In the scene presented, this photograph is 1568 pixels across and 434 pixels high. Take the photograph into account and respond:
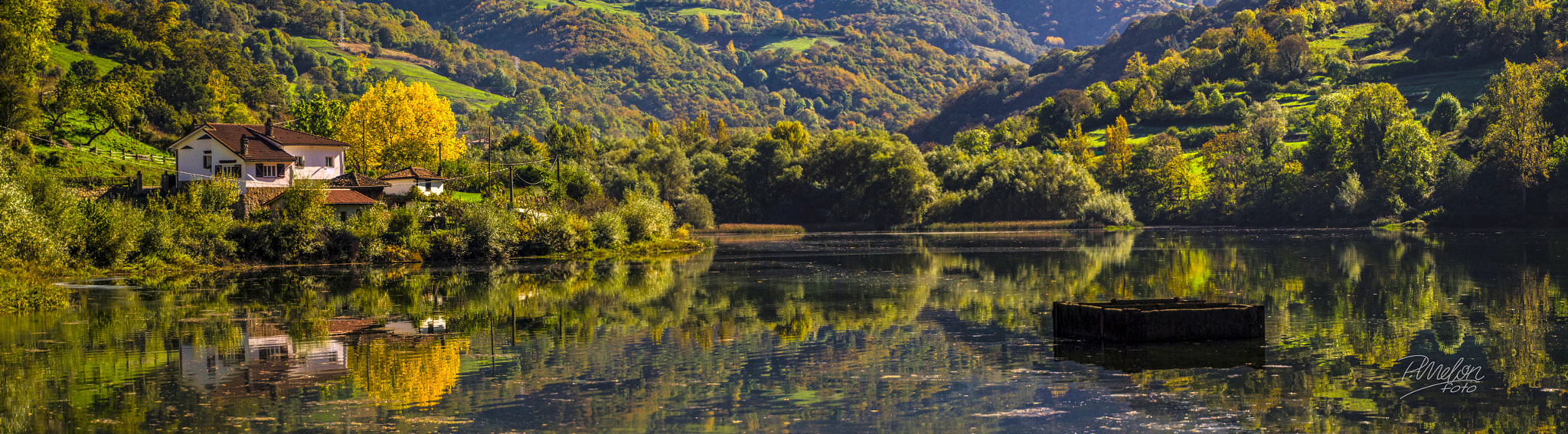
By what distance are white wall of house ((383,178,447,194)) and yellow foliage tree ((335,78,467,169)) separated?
12263 mm

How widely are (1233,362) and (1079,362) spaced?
284cm

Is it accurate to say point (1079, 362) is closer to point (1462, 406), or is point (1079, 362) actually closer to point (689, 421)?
point (1462, 406)

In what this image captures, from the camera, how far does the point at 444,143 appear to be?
9600cm

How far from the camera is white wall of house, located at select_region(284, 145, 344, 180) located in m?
78.6

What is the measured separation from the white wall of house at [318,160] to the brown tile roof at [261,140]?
476mm

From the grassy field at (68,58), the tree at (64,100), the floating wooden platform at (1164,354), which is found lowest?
the floating wooden platform at (1164,354)

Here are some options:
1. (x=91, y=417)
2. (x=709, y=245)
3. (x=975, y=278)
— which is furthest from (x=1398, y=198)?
(x=91, y=417)

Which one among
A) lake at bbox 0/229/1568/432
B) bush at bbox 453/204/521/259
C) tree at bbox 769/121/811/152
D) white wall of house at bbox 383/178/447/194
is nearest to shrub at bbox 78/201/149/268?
lake at bbox 0/229/1568/432

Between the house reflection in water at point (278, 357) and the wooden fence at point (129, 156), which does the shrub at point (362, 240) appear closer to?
the house reflection in water at point (278, 357)

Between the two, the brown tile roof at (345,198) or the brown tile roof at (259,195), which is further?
the brown tile roof at (345,198)

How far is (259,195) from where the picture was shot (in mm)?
70125

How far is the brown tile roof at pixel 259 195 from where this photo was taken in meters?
69.1

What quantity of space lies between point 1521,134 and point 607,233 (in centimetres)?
7220

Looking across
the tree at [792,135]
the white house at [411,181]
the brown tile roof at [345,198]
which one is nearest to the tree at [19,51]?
the white house at [411,181]
